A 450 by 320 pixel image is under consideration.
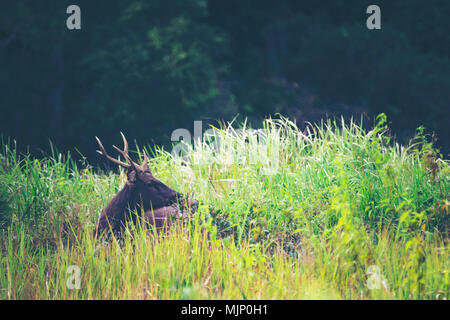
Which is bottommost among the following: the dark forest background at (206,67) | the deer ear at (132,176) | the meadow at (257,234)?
the meadow at (257,234)

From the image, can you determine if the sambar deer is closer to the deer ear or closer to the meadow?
the deer ear

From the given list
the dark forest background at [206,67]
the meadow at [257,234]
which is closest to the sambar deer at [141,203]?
the meadow at [257,234]

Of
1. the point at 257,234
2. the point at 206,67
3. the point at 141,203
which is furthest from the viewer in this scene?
the point at 206,67

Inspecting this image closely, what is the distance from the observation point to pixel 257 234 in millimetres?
3758

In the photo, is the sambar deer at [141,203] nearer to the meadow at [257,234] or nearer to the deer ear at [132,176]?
the deer ear at [132,176]

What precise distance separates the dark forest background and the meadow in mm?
4522

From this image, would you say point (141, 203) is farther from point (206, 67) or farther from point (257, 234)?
point (206, 67)

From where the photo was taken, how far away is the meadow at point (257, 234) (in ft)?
10.5

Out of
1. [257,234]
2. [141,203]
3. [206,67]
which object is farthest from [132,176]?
[206,67]

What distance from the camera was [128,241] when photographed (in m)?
3.84

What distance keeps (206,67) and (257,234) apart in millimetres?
7474

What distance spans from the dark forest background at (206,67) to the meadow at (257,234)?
14.8 feet

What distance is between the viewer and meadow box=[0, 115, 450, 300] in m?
3.20

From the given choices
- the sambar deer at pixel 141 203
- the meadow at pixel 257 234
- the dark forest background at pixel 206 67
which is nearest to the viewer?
the meadow at pixel 257 234
